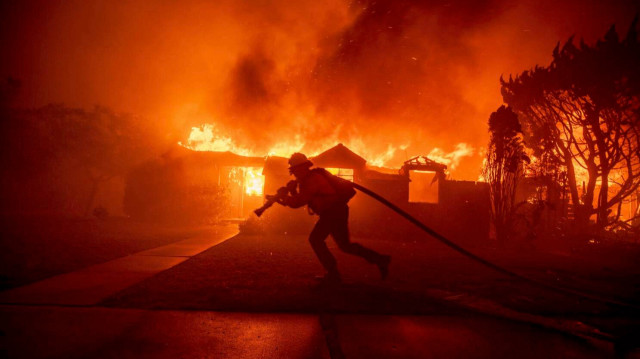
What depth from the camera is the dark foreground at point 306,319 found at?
108 inches

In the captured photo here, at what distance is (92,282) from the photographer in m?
4.73

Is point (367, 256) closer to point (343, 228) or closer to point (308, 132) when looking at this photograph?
point (343, 228)

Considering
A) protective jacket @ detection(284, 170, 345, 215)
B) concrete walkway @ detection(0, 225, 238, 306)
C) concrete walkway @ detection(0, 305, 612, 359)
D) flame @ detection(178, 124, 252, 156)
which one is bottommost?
concrete walkway @ detection(0, 225, 238, 306)

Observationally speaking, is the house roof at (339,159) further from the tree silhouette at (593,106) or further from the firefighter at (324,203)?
the firefighter at (324,203)

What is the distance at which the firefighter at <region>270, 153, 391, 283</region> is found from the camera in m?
4.55

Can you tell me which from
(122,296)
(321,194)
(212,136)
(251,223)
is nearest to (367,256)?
(321,194)

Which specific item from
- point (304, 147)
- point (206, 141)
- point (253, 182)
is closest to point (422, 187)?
point (304, 147)

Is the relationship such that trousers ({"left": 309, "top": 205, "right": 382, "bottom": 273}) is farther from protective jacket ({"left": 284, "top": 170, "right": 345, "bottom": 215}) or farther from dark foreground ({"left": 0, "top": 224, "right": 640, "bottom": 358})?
dark foreground ({"left": 0, "top": 224, "right": 640, "bottom": 358})

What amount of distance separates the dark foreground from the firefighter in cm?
46

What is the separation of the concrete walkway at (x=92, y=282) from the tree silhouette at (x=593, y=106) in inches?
669

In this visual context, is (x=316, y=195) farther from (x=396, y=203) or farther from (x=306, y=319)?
(x=396, y=203)

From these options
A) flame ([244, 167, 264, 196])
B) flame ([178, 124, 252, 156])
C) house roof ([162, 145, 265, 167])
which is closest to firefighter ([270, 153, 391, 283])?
house roof ([162, 145, 265, 167])

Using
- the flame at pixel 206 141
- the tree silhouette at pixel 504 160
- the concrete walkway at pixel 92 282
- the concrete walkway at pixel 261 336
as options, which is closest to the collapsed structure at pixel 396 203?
the tree silhouette at pixel 504 160

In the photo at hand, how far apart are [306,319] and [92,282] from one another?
3311mm
